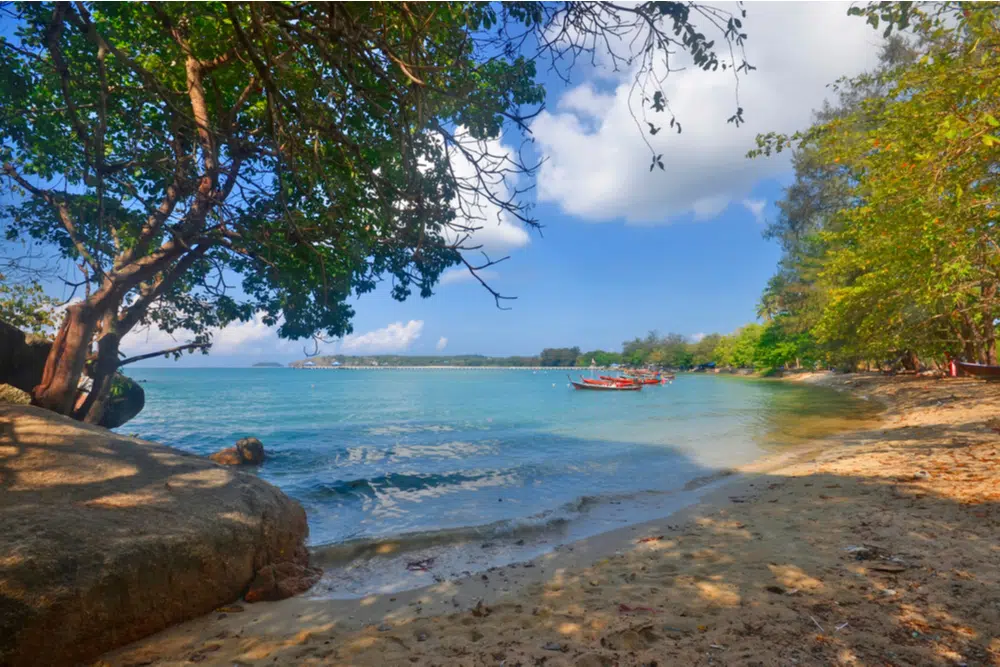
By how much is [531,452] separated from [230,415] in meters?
22.7

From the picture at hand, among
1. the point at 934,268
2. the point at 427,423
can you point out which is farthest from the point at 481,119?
the point at 427,423

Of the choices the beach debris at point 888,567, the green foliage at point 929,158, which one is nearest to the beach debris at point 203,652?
the beach debris at point 888,567

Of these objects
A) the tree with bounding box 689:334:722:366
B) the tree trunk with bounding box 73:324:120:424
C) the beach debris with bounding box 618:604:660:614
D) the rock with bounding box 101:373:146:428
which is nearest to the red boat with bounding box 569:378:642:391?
the rock with bounding box 101:373:146:428

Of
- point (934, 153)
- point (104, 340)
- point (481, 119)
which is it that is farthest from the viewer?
point (104, 340)

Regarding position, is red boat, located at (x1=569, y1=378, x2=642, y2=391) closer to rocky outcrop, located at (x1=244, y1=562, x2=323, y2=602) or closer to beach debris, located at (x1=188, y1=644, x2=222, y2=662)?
rocky outcrop, located at (x1=244, y1=562, x2=323, y2=602)

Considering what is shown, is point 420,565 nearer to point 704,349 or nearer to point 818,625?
point 818,625

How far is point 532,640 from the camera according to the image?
3197 mm

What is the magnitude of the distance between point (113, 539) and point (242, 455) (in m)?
10.1

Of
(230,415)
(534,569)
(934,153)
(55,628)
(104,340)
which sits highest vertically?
(934,153)

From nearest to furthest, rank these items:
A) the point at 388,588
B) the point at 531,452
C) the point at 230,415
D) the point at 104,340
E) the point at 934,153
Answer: the point at 388,588, the point at 934,153, the point at 104,340, the point at 531,452, the point at 230,415

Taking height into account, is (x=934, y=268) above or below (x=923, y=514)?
above

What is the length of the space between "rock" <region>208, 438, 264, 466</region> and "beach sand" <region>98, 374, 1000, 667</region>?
970 centimetres

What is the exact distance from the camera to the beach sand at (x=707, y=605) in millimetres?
2820

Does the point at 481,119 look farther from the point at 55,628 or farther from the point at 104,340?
the point at 104,340
